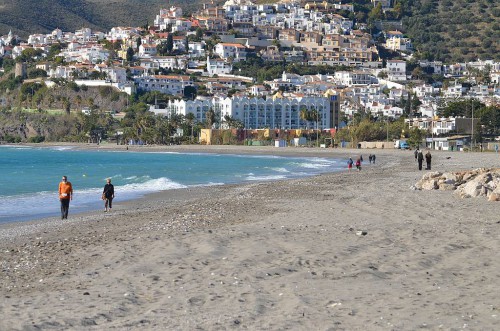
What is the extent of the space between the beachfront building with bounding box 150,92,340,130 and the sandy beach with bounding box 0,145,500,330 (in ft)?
292

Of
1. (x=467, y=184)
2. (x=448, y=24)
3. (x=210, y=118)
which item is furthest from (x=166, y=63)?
(x=467, y=184)

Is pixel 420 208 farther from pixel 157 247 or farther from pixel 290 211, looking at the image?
pixel 157 247

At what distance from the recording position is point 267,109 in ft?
347

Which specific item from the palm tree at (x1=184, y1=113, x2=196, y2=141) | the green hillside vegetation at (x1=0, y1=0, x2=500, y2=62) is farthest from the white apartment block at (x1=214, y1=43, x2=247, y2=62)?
the palm tree at (x1=184, y1=113, x2=196, y2=141)

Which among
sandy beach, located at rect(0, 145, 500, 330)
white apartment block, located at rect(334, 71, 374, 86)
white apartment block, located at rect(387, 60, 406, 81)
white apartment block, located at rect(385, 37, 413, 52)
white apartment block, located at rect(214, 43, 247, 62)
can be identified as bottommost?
sandy beach, located at rect(0, 145, 500, 330)

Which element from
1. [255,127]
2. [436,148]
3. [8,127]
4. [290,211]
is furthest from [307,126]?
[290,211]

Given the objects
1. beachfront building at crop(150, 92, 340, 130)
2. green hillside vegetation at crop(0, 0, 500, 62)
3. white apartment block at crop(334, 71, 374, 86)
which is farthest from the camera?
green hillside vegetation at crop(0, 0, 500, 62)

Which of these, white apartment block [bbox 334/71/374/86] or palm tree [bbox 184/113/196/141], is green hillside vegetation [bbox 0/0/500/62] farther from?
palm tree [bbox 184/113/196/141]

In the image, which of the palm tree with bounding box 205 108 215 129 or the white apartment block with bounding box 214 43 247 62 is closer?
the palm tree with bounding box 205 108 215 129

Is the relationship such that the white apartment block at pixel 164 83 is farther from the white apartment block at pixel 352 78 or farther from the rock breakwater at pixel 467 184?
the rock breakwater at pixel 467 184

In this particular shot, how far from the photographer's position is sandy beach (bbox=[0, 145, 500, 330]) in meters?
7.21

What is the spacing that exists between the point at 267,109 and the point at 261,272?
97.1 m

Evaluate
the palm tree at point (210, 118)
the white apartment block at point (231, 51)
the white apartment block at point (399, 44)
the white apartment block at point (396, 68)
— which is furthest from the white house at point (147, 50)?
the palm tree at point (210, 118)

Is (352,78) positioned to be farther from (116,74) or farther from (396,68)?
(116,74)
